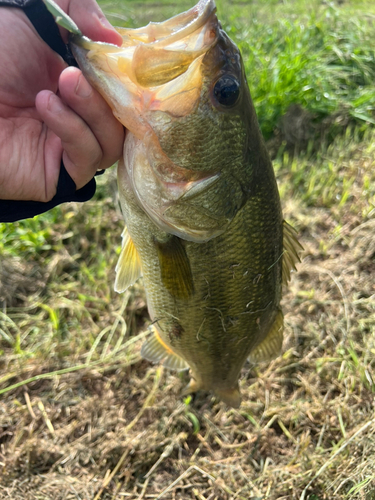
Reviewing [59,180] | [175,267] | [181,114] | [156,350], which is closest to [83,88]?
[181,114]

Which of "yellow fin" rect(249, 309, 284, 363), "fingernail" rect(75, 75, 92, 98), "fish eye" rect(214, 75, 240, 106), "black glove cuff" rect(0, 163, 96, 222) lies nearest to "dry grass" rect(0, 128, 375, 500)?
"yellow fin" rect(249, 309, 284, 363)

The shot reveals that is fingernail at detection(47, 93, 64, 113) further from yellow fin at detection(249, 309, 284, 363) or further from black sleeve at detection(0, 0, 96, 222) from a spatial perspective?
yellow fin at detection(249, 309, 284, 363)

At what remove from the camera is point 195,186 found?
4.06 feet

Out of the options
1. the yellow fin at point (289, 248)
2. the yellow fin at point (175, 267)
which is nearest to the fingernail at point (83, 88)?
the yellow fin at point (175, 267)

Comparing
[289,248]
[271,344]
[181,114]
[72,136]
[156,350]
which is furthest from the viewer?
[156,350]

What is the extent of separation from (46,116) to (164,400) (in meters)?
1.91

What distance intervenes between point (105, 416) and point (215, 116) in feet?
6.56

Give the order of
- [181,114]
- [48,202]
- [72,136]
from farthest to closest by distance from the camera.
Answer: [48,202]
[72,136]
[181,114]

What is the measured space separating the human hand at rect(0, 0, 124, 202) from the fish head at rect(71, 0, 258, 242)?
7 cm

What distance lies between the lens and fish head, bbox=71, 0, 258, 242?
1.07 metres

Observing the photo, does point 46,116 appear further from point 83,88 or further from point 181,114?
point 181,114

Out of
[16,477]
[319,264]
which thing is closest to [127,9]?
[319,264]

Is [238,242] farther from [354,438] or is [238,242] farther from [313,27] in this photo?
[313,27]

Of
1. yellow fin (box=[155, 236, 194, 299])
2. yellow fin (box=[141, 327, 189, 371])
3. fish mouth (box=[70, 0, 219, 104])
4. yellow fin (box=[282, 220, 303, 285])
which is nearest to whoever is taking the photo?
fish mouth (box=[70, 0, 219, 104])
